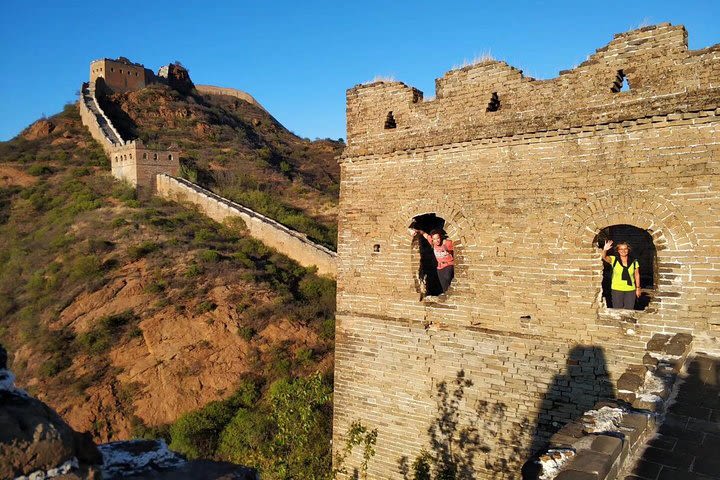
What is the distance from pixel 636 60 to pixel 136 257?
65.0 feet

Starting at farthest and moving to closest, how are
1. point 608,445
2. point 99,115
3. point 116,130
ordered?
point 99,115
point 116,130
point 608,445

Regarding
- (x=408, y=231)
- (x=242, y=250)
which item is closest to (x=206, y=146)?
(x=242, y=250)

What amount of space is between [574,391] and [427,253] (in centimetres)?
315

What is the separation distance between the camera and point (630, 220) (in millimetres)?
6191

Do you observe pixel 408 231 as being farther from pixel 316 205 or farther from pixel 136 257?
pixel 316 205

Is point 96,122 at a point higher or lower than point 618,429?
higher

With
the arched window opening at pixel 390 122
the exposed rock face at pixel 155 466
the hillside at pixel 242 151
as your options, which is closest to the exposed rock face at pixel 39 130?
the hillside at pixel 242 151

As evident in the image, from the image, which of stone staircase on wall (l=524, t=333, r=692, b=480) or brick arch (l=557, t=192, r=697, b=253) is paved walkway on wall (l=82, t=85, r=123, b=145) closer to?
brick arch (l=557, t=192, r=697, b=253)

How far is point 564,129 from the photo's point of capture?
6.59 meters

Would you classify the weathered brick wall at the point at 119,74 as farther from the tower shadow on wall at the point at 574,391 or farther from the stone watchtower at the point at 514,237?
the tower shadow on wall at the point at 574,391

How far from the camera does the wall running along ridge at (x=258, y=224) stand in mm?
22594

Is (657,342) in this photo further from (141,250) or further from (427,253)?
(141,250)

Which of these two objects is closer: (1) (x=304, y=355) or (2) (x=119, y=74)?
(1) (x=304, y=355)

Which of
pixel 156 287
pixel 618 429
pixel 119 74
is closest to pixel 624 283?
pixel 618 429
